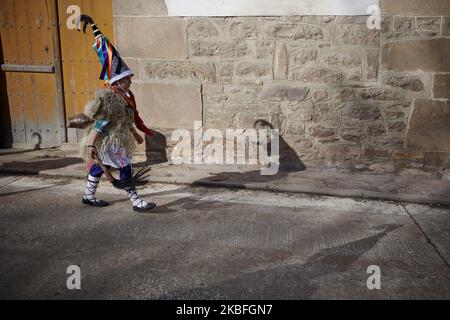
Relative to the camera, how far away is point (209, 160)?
614 centimetres

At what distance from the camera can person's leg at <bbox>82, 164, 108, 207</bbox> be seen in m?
4.53

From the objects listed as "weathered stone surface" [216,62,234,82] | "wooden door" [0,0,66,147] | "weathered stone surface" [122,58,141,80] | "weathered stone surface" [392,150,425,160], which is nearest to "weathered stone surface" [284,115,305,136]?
"weathered stone surface" [216,62,234,82]

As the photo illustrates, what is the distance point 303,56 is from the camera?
556 cm

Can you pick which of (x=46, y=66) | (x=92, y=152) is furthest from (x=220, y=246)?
(x=46, y=66)

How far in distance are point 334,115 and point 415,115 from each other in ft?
3.17

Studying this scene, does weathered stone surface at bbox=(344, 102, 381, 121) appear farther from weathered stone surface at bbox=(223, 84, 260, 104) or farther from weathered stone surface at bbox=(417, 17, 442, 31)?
weathered stone surface at bbox=(223, 84, 260, 104)

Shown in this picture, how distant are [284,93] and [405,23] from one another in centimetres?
163

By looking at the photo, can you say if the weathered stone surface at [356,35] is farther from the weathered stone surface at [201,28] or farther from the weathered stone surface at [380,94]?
the weathered stone surface at [201,28]

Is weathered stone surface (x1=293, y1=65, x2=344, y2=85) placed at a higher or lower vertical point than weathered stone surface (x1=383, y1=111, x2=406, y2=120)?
higher

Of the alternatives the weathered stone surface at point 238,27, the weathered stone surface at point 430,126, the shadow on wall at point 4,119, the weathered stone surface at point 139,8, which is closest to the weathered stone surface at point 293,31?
the weathered stone surface at point 238,27

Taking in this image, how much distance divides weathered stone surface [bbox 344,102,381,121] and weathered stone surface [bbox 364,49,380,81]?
33 centimetres

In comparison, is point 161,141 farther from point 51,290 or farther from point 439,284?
point 439,284

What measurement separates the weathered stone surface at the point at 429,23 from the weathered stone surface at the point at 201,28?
2.43 meters

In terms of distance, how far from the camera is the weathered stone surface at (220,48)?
5.70m
